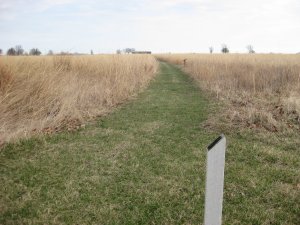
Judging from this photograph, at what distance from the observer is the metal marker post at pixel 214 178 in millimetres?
2051

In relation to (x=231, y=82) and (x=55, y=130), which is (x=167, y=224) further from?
(x=231, y=82)

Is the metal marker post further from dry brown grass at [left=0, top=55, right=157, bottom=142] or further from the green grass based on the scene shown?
dry brown grass at [left=0, top=55, right=157, bottom=142]

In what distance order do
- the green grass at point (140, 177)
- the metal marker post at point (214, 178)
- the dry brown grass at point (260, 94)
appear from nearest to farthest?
the metal marker post at point (214, 178)
the green grass at point (140, 177)
the dry brown grass at point (260, 94)

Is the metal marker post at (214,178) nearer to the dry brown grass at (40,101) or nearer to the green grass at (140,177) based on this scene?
the green grass at (140,177)

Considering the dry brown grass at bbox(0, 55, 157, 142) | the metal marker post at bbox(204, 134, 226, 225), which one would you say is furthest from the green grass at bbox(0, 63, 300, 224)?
the metal marker post at bbox(204, 134, 226, 225)

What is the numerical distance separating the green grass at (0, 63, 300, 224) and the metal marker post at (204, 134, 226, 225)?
1.69 m

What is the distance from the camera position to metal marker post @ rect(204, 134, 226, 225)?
6.73 ft

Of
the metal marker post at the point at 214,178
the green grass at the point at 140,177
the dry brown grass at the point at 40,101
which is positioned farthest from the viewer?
the dry brown grass at the point at 40,101

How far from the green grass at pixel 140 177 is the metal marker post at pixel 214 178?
66.3 inches

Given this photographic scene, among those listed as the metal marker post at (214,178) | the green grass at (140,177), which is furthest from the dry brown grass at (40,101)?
the metal marker post at (214,178)

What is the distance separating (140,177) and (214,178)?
293 centimetres

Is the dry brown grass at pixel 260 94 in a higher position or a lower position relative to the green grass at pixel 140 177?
higher

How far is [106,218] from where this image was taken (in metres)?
3.89

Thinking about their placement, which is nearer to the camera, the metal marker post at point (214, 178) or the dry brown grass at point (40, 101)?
the metal marker post at point (214, 178)
